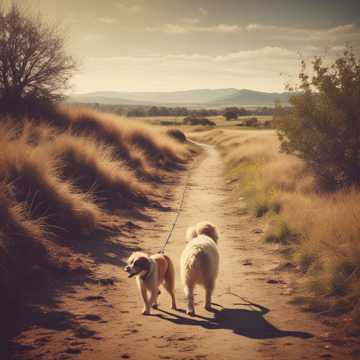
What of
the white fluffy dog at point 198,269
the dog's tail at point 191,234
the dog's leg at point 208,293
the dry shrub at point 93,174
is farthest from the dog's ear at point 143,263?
the dry shrub at point 93,174

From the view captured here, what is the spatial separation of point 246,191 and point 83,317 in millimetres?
11070

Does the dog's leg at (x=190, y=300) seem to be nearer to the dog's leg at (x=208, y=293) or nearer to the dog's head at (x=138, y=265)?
the dog's leg at (x=208, y=293)

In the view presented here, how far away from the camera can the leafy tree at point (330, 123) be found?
13391mm

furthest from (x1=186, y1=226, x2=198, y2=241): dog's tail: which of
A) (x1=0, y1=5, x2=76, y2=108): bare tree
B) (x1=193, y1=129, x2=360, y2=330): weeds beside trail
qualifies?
(x1=0, y1=5, x2=76, y2=108): bare tree

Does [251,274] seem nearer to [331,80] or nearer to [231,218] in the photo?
[231,218]

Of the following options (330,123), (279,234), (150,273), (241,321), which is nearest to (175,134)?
Answer: (330,123)

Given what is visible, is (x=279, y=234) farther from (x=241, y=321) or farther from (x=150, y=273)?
(x=150, y=273)

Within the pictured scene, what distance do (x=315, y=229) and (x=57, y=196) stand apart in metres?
5.75

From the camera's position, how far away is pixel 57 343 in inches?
210

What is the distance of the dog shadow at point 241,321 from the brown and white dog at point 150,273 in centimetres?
27

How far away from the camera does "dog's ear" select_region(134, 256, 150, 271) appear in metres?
6.16

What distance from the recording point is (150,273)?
6.36m

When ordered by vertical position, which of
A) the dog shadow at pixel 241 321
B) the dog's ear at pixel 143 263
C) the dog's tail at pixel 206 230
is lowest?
the dog shadow at pixel 241 321

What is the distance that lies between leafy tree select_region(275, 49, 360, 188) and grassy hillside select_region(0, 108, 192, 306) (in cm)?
536
